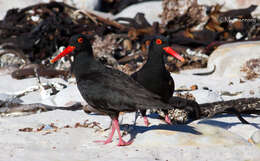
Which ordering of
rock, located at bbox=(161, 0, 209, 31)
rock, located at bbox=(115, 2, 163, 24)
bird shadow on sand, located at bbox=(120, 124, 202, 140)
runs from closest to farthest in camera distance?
1. bird shadow on sand, located at bbox=(120, 124, 202, 140)
2. rock, located at bbox=(161, 0, 209, 31)
3. rock, located at bbox=(115, 2, 163, 24)

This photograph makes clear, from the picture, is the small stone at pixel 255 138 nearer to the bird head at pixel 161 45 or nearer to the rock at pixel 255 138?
the rock at pixel 255 138

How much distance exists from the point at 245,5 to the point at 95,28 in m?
4.16

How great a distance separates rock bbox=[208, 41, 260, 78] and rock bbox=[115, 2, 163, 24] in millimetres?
3415

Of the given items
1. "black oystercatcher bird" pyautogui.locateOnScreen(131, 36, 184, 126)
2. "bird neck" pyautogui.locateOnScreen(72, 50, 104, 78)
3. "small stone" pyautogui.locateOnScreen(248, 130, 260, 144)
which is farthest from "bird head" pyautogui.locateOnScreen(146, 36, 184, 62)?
"small stone" pyautogui.locateOnScreen(248, 130, 260, 144)

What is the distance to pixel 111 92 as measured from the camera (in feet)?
15.0

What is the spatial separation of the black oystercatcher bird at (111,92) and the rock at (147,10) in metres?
7.27

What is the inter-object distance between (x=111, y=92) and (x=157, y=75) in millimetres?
1079

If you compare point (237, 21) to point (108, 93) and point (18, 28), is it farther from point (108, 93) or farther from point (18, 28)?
point (108, 93)

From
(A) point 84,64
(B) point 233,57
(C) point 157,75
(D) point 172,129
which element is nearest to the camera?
(D) point 172,129

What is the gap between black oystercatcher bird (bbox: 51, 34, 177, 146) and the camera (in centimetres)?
445

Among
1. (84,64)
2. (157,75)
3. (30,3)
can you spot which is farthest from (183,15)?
(84,64)

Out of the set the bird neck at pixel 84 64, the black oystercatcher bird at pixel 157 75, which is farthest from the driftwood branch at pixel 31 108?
the bird neck at pixel 84 64

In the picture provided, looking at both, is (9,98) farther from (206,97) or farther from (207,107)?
(207,107)

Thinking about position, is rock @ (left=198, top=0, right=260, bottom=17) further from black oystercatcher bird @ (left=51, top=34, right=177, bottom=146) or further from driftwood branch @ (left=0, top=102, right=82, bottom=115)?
black oystercatcher bird @ (left=51, top=34, right=177, bottom=146)
